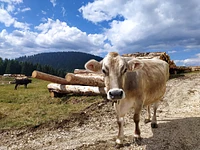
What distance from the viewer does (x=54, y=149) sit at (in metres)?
6.16

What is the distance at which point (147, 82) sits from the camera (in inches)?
252

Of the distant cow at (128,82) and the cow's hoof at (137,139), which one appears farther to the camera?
the cow's hoof at (137,139)

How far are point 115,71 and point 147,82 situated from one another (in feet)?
6.25

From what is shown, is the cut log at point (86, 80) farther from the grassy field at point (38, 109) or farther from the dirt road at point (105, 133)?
the dirt road at point (105, 133)

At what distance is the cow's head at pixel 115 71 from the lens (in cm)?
456

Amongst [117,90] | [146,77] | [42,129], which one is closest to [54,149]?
[42,129]

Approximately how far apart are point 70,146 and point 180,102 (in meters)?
7.22

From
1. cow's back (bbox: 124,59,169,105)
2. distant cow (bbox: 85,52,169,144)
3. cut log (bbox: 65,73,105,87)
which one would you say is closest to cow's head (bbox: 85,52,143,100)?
distant cow (bbox: 85,52,169,144)

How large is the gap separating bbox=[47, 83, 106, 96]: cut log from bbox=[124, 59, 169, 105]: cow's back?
494 cm

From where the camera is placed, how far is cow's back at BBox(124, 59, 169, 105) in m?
5.66

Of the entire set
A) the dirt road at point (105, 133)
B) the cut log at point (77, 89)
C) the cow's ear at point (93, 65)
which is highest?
the cow's ear at point (93, 65)

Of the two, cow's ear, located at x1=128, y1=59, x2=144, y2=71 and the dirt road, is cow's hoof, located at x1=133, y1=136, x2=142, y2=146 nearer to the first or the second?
the dirt road

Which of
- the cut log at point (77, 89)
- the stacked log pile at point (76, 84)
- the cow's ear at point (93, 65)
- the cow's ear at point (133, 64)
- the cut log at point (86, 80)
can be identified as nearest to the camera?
the cow's ear at point (133, 64)

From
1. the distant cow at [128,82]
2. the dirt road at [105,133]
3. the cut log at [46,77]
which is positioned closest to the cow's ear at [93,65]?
the distant cow at [128,82]
